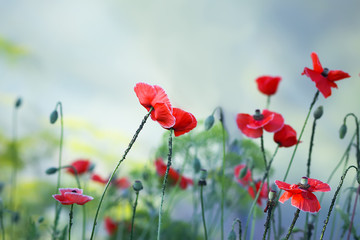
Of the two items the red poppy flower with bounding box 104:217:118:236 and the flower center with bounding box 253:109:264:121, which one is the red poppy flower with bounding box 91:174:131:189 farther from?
the flower center with bounding box 253:109:264:121

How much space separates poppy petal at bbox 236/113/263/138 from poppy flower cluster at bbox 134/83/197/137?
0.69 ft

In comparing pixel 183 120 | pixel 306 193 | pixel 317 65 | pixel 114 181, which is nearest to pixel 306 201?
pixel 306 193

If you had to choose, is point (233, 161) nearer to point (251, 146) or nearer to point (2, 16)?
point (251, 146)

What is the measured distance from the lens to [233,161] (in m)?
1.07

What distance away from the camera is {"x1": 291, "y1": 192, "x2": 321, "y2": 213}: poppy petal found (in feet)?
1.47

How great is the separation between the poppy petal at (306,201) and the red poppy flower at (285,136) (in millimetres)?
219

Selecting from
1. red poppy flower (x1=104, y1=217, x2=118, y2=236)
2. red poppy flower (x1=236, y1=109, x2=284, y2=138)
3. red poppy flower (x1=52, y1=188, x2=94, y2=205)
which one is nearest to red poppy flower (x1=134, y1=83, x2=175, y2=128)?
red poppy flower (x1=52, y1=188, x2=94, y2=205)

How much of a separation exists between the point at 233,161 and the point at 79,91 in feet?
10.5

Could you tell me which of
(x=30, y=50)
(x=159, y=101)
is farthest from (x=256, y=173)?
(x=30, y=50)

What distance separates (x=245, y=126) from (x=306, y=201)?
24cm

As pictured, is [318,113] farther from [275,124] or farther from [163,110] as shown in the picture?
[163,110]

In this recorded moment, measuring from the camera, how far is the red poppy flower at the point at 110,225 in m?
1.51

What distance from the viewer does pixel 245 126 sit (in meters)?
0.68

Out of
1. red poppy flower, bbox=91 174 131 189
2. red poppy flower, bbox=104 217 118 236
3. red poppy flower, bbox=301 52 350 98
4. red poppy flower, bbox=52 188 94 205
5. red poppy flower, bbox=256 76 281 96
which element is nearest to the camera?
red poppy flower, bbox=52 188 94 205
